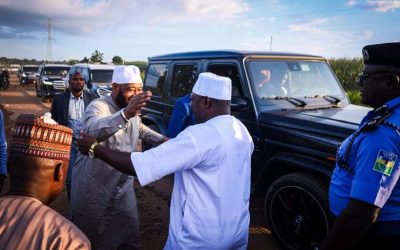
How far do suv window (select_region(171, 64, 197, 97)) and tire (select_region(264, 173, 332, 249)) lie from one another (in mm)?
2116

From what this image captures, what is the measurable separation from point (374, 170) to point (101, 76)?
465 inches

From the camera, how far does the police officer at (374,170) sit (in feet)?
5.34

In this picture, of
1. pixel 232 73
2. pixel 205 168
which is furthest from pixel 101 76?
pixel 205 168

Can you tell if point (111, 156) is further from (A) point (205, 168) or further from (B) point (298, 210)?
(B) point (298, 210)

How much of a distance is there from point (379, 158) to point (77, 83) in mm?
4266

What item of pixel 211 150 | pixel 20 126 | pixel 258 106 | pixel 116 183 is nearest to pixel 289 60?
pixel 258 106

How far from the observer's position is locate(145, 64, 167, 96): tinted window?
19.7 feet

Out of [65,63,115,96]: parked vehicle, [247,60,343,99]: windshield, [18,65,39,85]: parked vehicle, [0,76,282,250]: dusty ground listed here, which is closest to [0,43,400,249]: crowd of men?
[0,76,282,250]: dusty ground

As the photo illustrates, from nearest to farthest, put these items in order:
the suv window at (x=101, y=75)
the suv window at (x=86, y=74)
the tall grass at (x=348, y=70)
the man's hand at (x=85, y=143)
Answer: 1. the man's hand at (x=85, y=143)
2. the suv window at (x=86, y=74)
3. the suv window at (x=101, y=75)
4. the tall grass at (x=348, y=70)

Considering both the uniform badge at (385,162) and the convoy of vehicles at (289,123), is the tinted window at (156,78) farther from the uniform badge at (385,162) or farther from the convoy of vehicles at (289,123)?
the uniform badge at (385,162)

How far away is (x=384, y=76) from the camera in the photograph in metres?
1.81

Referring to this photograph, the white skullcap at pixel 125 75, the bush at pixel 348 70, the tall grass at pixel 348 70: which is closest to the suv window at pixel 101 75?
the white skullcap at pixel 125 75

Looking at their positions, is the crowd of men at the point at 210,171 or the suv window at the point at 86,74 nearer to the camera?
the crowd of men at the point at 210,171

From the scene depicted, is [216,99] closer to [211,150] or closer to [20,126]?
[211,150]
